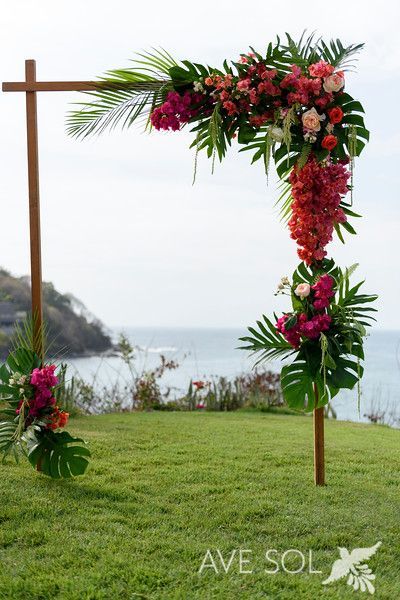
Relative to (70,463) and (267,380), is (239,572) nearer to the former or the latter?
(70,463)

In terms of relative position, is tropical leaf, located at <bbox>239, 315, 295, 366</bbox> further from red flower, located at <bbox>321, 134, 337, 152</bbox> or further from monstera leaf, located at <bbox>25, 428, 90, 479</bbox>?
monstera leaf, located at <bbox>25, 428, 90, 479</bbox>

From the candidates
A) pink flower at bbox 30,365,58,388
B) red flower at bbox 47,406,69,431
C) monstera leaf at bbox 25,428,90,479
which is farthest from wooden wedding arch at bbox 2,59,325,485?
monstera leaf at bbox 25,428,90,479

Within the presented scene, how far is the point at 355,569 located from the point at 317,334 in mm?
1385

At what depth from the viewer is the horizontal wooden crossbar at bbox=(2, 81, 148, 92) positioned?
4.25m

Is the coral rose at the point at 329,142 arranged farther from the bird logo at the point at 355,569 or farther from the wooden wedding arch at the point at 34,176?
the bird logo at the point at 355,569

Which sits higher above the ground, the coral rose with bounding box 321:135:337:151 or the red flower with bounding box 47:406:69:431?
the coral rose with bounding box 321:135:337:151

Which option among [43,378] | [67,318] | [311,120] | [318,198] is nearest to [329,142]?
[311,120]

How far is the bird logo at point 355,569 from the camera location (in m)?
2.92

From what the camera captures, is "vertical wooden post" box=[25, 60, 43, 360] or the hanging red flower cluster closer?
the hanging red flower cluster

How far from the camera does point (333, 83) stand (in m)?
3.92

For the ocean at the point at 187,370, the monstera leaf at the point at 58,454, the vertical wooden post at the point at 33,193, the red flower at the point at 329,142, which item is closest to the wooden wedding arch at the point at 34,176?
the vertical wooden post at the point at 33,193

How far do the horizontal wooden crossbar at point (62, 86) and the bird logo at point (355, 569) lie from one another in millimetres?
2888

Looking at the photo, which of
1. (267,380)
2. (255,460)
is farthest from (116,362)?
(255,460)

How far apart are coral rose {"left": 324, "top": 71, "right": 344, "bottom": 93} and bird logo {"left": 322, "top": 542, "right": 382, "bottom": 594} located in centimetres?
246
